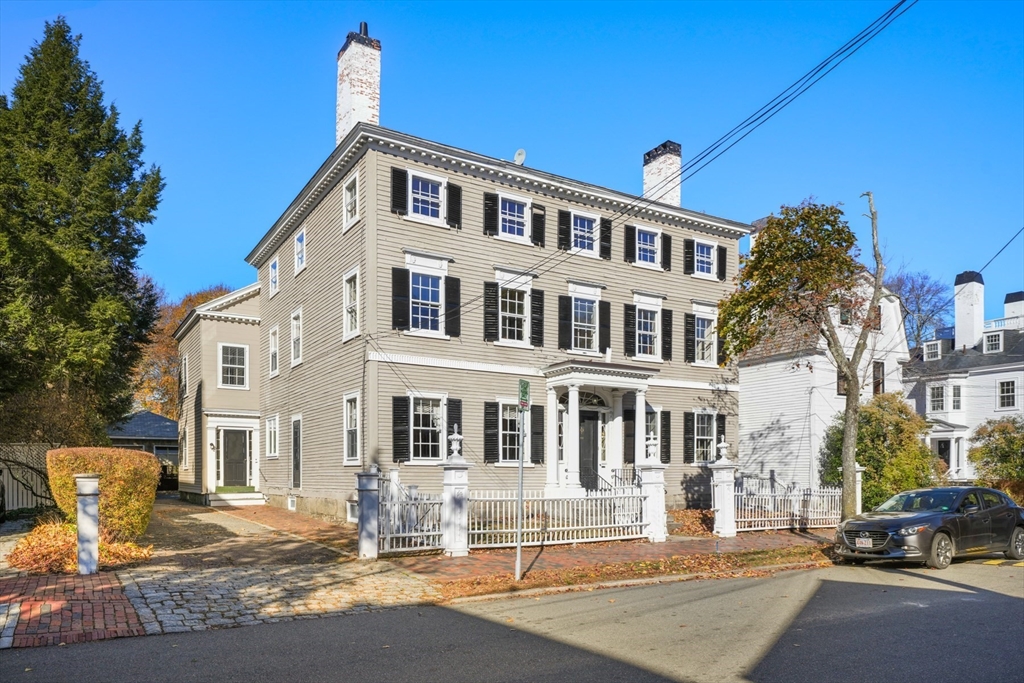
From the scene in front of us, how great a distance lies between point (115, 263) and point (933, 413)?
3942 cm

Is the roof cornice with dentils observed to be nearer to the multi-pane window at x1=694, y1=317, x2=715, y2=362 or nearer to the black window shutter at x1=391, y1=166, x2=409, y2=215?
the black window shutter at x1=391, y1=166, x2=409, y2=215

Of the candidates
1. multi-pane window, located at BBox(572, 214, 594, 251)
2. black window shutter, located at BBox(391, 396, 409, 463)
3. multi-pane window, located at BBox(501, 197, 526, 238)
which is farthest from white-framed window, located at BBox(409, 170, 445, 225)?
black window shutter, located at BBox(391, 396, 409, 463)

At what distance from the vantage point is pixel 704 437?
2641 cm

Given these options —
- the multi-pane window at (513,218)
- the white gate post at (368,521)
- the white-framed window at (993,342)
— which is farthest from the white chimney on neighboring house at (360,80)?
the white-framed window at (993,342)

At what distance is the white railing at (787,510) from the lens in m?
19.7

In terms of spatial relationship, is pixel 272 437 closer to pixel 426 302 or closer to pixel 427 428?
pixel 427 428

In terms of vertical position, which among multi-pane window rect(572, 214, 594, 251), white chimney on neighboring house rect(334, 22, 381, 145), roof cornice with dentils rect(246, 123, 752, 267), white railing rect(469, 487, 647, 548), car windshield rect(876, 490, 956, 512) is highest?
white chimney on neighboring house rect(334, 22, 381, 145)

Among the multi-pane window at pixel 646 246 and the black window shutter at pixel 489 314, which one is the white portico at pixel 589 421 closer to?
the black window shutter at pixel 489 314

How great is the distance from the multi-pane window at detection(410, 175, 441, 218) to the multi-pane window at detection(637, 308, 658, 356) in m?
7.58

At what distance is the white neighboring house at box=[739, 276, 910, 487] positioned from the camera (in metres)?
29.4

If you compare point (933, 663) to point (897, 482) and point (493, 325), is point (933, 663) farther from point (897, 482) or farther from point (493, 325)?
point (897, 482)

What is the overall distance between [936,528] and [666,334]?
1223cm

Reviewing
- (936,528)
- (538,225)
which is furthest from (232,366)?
(936,528)

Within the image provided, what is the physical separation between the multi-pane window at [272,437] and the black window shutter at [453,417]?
30.2 feet
